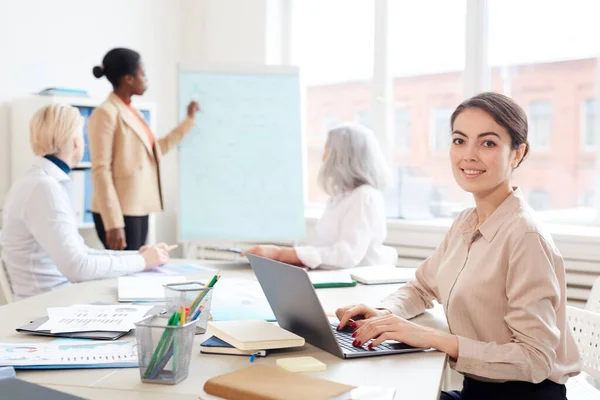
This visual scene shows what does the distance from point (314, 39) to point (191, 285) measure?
2959 millimetres

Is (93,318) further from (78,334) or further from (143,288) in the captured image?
(143,288)

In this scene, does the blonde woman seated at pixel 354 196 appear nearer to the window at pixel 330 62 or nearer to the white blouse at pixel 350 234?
the white blouse at pixel 350 234

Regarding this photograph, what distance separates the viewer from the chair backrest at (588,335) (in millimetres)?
1840

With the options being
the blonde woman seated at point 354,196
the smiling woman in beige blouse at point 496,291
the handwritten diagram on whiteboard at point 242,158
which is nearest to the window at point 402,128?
the handwritten diagram on whiteboard at point 242,158

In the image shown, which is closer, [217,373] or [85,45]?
[217,373]

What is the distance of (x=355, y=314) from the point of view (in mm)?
1545

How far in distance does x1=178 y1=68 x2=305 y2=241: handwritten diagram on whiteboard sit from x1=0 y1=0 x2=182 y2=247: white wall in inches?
28.3

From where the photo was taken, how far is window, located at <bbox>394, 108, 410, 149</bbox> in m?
3.88

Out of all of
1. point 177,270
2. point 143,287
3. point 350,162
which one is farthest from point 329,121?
point 143,287

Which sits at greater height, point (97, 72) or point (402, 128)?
point (97, 72)

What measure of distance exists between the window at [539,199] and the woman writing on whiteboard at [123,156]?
Answer: 174cm

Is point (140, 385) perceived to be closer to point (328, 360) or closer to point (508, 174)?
point (328, 360)

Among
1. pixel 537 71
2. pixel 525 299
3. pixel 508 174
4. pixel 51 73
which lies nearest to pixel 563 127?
pixel 537 71

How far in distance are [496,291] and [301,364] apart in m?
0.44
